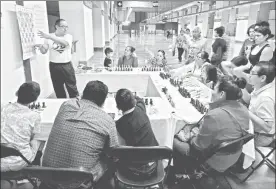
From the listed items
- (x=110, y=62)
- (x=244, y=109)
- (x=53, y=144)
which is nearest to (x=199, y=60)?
(x=244, y=109)

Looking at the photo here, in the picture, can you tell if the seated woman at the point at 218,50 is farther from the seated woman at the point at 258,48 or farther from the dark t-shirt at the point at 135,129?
the dark t-shirt at the point at 135,129

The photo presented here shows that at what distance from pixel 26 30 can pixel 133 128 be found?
2.04 metres

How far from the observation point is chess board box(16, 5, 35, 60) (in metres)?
2.48

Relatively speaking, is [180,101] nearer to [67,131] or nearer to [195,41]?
[67,131]

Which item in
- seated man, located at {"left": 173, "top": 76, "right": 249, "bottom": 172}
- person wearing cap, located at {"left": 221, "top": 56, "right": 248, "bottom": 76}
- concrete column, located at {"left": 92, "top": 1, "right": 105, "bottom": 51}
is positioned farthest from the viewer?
concrete column, located at {"left": 92, "top": 1, "right": 105, "bottom": 51}

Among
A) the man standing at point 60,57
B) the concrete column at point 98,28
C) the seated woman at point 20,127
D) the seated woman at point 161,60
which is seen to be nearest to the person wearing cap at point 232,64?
the seated woman at point 20,127

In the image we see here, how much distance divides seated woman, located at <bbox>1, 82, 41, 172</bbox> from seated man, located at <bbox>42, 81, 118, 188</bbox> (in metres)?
0.14

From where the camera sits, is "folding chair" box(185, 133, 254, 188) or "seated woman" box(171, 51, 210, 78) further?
"seated woman" box(171, 51, 210, 78)

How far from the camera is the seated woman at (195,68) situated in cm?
298

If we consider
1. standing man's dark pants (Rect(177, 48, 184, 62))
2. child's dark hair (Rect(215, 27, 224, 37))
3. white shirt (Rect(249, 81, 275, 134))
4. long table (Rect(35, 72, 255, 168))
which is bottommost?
long table (Rect(35, 72, 255, 168))

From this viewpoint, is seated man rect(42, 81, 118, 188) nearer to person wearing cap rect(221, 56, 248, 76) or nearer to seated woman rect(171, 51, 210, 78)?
person wearing cap rect(221, 56, 248, 76)

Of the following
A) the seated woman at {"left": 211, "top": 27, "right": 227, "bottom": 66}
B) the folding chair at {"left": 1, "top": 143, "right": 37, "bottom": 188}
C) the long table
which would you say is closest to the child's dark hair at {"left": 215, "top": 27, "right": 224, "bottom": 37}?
the seated woman at {"left": 211, "top": 27, "right": 227, "bottom": 66}

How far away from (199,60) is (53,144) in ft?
7.96

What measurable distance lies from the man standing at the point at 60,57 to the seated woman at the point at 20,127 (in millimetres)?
1691
